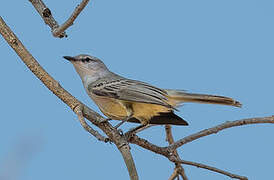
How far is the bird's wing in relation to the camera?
4.85m

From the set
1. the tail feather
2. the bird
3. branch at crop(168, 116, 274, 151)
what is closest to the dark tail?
the bird

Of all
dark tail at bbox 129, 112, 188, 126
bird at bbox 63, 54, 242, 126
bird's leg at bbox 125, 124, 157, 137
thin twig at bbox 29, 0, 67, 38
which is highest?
thin twig at bbox 29, 0, 67, 38

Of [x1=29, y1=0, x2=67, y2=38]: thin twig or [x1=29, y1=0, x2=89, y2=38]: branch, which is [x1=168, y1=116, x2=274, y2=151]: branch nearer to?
[x1=29, y1=0, x2=89, y2=38]: branch

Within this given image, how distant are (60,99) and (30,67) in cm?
36

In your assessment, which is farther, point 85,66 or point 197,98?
point 85,66

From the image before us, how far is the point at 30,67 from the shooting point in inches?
148

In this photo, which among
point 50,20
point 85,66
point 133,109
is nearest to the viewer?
point 50,20

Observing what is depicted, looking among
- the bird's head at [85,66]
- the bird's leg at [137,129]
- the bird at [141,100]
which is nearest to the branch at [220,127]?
the bird's leg at [137,129]

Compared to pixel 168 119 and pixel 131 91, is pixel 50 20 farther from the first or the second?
pixel 168 119

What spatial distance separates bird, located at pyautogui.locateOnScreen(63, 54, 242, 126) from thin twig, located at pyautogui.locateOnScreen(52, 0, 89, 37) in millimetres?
1201

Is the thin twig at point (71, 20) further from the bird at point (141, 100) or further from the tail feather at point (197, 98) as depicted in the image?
the tail feather at point (197, 98)

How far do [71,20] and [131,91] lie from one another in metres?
1.50

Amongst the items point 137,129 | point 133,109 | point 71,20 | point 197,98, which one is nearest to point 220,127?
point 197,98

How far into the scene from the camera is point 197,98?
4633 millimetres
